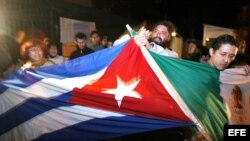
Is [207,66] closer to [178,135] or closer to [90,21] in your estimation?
[178,135]

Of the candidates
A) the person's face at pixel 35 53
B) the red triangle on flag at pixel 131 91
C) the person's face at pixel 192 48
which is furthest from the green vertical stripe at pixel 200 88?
the person's face at pixel 192 48

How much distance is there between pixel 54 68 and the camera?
14.4 feet

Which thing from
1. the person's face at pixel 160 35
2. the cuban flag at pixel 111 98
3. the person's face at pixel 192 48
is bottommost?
the cuban flag at pixel 111 98

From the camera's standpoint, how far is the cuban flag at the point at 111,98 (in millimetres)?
3977

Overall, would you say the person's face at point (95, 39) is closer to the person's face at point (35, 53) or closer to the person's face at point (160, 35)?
the person's face at point (35, 53)

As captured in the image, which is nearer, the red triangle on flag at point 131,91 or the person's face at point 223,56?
the red triangle on flag at point 131,91

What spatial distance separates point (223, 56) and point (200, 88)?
46 centimetres

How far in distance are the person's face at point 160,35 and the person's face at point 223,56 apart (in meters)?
0.72

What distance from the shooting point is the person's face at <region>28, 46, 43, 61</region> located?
18.1 feet

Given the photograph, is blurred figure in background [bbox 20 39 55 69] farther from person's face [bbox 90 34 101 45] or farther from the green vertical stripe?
person's face [bbox 90 34 101 45]

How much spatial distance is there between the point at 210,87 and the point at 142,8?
12.1 metres

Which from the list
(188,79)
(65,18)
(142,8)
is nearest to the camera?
(188,79)

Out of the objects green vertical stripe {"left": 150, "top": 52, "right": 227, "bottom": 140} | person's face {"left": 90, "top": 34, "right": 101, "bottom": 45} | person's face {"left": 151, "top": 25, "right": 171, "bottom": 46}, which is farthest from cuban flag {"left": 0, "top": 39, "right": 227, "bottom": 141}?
person's face {"left": 90, "top": 34, "right": 101, "bottom": 45}

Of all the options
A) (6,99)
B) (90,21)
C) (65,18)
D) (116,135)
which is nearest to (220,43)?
(116,135)
